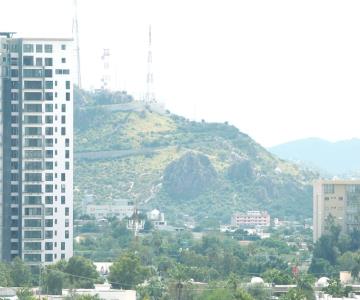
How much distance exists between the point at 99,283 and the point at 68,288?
5.13 m

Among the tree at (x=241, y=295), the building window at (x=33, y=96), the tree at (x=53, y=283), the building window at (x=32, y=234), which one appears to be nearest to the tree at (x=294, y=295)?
the tree at (x=241, y=295)

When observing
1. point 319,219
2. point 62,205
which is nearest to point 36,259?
point 62,205

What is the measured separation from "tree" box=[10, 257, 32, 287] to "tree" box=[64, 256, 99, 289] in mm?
2439

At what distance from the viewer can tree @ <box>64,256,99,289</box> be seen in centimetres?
12081

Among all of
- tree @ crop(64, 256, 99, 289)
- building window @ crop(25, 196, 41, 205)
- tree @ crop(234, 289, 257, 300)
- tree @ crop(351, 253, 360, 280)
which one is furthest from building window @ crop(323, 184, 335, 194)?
tree @ crop(234, 289, 257, 300)

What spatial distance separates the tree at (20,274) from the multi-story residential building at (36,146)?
5898 millimetres

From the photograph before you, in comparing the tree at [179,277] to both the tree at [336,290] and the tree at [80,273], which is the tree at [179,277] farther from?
the tree at [336,290]

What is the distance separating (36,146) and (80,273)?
10.8 m

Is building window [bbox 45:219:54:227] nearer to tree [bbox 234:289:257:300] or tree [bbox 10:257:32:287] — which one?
tree [bbox 10:257:32:287]

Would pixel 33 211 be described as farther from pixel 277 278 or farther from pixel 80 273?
pixel 277 278

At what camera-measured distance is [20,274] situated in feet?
403

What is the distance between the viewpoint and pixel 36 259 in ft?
428

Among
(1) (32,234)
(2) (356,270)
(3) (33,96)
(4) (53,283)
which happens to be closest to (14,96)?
(3) (33,96)

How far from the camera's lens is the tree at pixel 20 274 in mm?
121988
